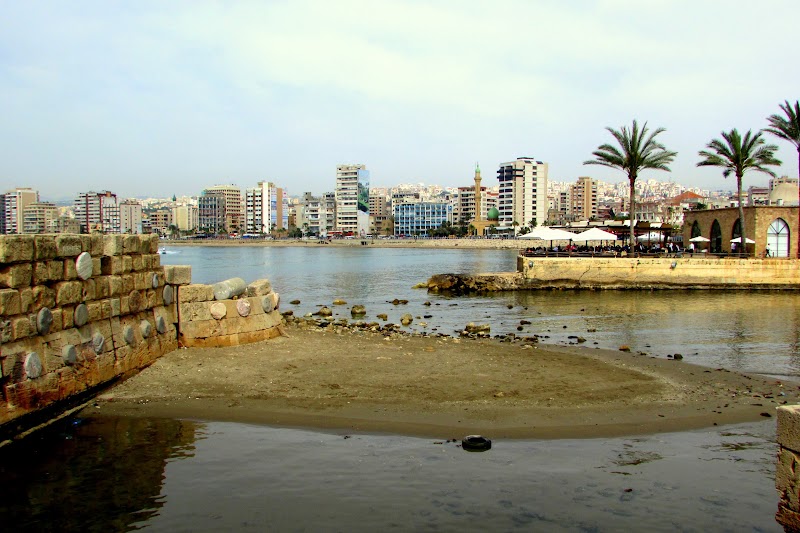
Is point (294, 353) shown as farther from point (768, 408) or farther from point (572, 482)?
point (768, 408)

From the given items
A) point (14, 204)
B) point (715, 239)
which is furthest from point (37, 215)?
point (715, 239)

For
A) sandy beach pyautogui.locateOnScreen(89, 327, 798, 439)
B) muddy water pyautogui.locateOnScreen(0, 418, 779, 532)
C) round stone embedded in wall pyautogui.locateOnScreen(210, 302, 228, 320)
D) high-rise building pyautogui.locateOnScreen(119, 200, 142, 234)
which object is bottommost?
muddy water pyautogui.locateOnScreen(0, 418, 779, 532)

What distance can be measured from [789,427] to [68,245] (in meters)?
10.4

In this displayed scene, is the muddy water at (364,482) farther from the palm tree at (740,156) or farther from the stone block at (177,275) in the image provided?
the palm tree at (740,156)

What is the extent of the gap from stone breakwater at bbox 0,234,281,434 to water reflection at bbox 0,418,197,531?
28.5 inches

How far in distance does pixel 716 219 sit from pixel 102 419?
4958 centimetres

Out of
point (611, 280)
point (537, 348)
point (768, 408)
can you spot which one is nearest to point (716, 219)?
point (611, 280)

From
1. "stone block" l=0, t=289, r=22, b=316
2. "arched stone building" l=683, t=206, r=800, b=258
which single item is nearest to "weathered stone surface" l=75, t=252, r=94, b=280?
"stone block" l=0, t=289, r=22, b=316

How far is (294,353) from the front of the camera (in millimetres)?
14094

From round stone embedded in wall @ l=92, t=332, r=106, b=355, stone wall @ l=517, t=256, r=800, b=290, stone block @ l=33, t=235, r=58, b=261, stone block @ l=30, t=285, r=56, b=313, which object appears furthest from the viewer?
stone wall @ l=517, t=256, r=800, b=290

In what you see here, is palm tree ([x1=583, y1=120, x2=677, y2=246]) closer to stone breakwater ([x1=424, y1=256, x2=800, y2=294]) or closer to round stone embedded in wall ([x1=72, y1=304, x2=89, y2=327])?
stone breakwater ([x1=424, y1=256, x2=800, y2=294])

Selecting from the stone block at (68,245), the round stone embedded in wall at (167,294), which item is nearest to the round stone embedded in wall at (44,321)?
the stone block at (68,245)

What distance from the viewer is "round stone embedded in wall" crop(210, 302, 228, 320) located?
14016mm

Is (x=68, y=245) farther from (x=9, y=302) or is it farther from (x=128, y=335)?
(x=128, y=335)
